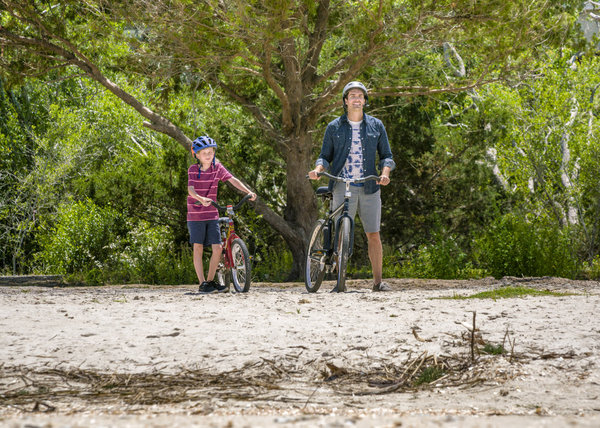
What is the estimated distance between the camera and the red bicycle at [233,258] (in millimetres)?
7738

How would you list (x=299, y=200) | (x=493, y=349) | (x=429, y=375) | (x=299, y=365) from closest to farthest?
(x=429, y=375) → (x=299, y=365) → (x=493, y=349) → (x=299, y=200)

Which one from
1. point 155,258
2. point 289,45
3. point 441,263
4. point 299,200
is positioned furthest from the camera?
point 155,258

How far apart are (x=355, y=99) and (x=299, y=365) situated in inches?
152

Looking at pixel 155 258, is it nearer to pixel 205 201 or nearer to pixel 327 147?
pixel 205 201

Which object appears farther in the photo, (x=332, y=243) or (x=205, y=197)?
(x=205, y=197)

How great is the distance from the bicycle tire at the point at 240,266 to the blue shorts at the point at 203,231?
188 mm

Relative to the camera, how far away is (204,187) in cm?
783

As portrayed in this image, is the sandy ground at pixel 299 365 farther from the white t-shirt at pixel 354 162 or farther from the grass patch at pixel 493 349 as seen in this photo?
the white t-shirt at pixel 354 162

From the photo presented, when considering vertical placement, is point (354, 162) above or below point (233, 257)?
above

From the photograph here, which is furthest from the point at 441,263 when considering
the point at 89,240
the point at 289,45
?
the point at 89,240

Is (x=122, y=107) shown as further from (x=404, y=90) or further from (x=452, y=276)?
(x=452, y=276)

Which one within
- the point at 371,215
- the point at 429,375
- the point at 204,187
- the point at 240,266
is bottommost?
the point at 429,375

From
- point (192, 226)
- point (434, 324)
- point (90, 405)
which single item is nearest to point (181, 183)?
Result: point (192, 226)

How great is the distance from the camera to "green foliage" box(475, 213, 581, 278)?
431 inches
